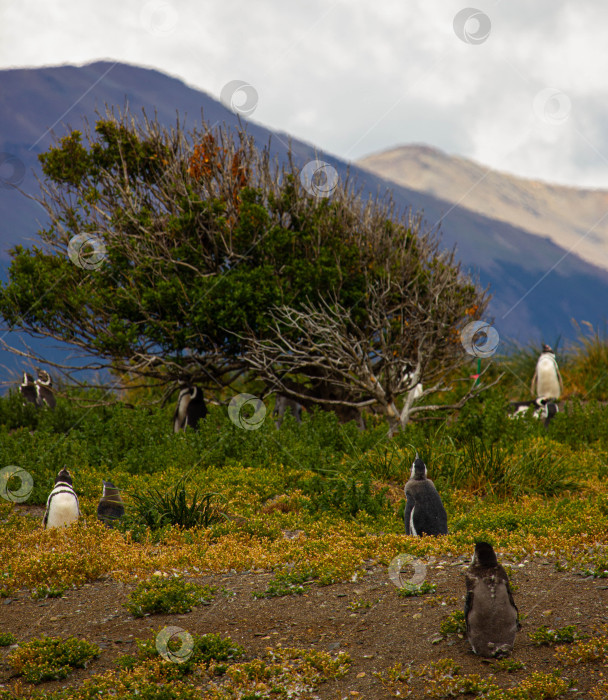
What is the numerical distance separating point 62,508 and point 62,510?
3cm

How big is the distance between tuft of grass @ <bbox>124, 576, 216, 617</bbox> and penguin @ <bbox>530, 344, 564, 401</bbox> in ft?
37.6

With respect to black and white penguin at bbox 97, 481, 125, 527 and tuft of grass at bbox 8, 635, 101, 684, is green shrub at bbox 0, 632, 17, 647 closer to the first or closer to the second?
tuft of grass at bbox 8, 635, 101, 684

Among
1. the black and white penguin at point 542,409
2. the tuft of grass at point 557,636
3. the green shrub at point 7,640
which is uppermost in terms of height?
the black and white penguin at point 542,409

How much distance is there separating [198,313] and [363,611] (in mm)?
7938

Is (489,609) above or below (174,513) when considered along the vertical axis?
below

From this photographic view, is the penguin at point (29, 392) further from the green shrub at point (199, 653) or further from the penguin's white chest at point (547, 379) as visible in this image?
the green shrub at point (199, 653)

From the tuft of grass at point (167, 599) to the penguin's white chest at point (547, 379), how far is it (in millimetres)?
11557

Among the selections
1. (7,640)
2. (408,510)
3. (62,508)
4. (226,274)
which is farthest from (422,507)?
(226,274)

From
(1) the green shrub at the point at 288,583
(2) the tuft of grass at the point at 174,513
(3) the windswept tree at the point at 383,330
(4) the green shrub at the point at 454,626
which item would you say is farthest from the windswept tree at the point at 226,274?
(4) the green shrub at the point at 454,626

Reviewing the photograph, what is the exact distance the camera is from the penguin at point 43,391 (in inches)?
596

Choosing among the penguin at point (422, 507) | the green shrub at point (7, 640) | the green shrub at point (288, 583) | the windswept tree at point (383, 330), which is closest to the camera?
the green shrub at point (7, 640)

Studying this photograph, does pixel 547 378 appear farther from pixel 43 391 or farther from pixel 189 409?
pixel 43 391

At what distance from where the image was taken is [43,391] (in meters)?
15.4

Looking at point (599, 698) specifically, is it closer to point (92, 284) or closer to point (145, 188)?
point (92, 284)
